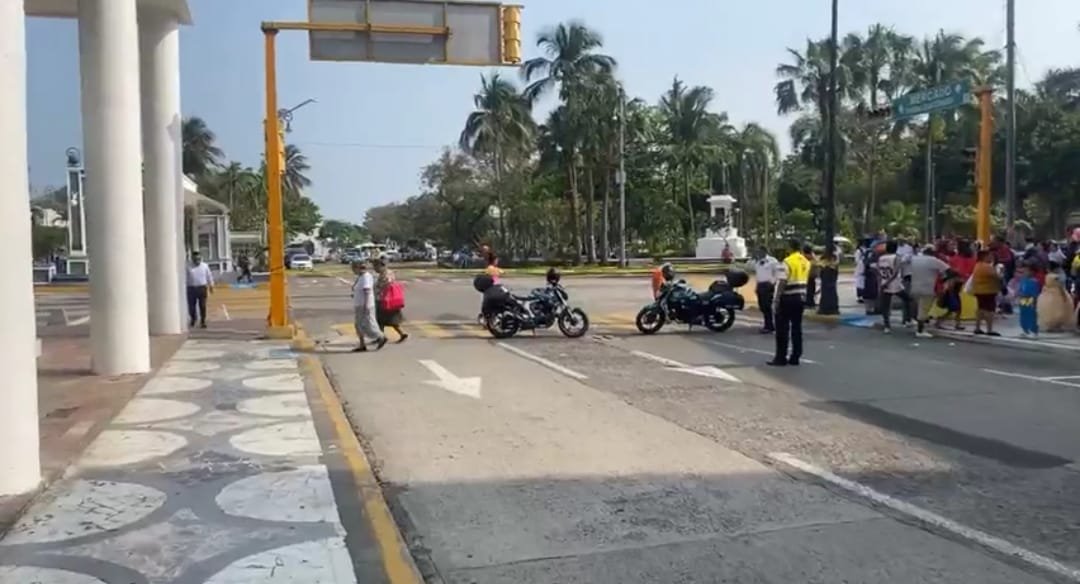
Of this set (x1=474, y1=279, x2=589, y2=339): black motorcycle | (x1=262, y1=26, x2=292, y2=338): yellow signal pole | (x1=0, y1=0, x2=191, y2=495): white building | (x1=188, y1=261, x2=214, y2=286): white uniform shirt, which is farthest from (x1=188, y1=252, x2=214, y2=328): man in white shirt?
(x1=474, y1=279, x2=589, y2=339): black motorcycle

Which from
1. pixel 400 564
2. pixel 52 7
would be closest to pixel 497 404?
pixel 400 564

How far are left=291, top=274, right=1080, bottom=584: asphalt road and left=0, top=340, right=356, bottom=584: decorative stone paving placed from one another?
2.00 feet

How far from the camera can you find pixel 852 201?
67375mm

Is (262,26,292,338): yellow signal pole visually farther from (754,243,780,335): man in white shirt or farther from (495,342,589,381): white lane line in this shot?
(754,243,780,335): man in white shirt

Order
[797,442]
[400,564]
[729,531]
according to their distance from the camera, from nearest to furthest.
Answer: [400,564]
[729,531]
[797,442]

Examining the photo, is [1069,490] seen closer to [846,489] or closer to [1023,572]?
[846,489]

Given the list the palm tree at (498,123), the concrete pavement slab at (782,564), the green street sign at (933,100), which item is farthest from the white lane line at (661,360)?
the palm tree at (498,123)

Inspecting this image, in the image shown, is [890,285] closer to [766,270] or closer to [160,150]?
[766,270]

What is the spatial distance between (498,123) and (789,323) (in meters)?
53.7

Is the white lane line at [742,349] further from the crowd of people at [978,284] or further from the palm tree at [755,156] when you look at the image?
the palm tree at [755,156]

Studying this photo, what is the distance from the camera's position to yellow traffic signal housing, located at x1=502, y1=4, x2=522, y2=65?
1586cm

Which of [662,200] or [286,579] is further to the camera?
[662,200]

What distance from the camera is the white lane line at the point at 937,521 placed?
5426 millimetres

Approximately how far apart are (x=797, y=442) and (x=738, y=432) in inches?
25.6
